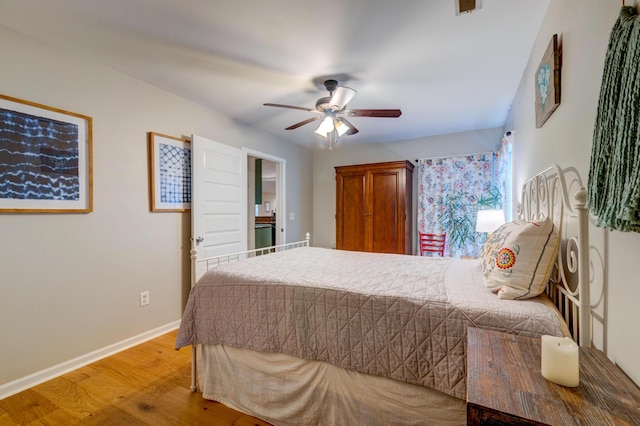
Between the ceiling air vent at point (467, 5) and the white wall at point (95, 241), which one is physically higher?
Answer: the ceiling air vent at point (467, 5)

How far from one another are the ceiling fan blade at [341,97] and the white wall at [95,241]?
60.5 inches

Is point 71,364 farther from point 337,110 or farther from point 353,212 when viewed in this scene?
point 353,212

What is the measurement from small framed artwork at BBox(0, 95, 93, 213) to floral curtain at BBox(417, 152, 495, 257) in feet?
12.8

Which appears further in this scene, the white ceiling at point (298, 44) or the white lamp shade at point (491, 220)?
the white lamp shade at point (491, 220)

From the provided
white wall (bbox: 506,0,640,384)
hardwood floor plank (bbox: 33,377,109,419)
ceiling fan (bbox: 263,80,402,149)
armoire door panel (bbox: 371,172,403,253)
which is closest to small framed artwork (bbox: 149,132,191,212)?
ceiling fan (bbox: 263,80,402,149)

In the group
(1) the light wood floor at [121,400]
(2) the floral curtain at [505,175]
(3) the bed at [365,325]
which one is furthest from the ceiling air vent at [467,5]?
(1) the light wood floor at [121,400]

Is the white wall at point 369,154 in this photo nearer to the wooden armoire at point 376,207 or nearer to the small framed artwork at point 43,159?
the wooden armoire at point 376,207

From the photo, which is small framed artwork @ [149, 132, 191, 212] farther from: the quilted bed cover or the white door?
the quilted bed cover

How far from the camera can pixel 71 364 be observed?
6.91 ft

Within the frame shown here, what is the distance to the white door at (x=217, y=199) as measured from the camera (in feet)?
9.48

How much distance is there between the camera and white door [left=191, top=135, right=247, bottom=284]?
2.89 metres

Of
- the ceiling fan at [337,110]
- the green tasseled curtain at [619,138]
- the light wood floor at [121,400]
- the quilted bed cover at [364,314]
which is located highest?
the ceiling fan at [337,110]

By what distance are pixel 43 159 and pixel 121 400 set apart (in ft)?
5.58

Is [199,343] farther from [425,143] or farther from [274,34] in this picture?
[425,143]
